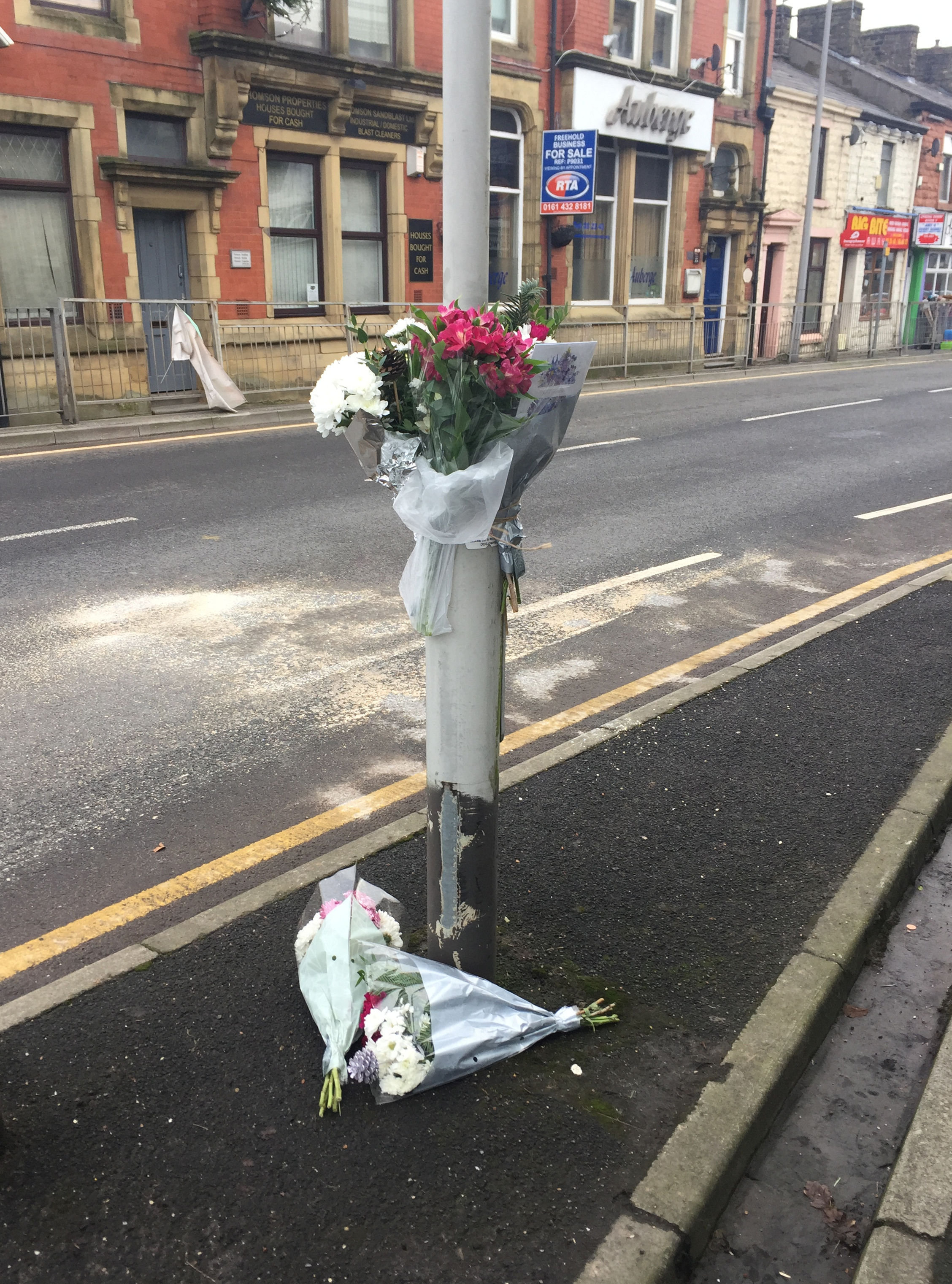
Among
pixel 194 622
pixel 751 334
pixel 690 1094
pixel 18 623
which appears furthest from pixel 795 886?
pixel 751 334

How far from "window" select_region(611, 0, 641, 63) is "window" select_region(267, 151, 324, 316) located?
30.7ft

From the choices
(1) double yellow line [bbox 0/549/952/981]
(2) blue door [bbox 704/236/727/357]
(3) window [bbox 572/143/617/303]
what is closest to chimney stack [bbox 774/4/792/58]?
(2) blue door [bbox 704/236/727/357]

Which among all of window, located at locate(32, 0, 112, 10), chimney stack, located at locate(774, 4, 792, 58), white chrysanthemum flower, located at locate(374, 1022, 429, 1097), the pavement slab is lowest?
the pavement slab

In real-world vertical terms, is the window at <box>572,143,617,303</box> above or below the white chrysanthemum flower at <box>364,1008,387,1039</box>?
above

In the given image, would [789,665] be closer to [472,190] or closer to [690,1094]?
[690,1094]

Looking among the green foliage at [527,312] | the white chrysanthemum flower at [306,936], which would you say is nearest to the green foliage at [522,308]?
the green foliage at [527,312]

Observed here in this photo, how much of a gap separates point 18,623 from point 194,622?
1041 mm

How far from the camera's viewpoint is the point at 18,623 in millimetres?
6594

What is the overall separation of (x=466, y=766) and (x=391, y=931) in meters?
0.60

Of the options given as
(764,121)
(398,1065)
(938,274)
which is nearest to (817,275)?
(764,121)

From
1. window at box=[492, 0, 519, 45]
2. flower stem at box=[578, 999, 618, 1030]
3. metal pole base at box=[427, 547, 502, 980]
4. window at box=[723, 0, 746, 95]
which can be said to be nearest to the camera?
metal pole base at box=[427, 547, 502, 980]

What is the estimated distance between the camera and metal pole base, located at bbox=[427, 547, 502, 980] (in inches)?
112

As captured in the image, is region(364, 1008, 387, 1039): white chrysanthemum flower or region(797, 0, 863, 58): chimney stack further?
region(797, 0, 863, 58): chimney stack

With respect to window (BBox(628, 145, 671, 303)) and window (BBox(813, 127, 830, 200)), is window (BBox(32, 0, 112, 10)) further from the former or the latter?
window (BBox(813, 127, 830, 200))
